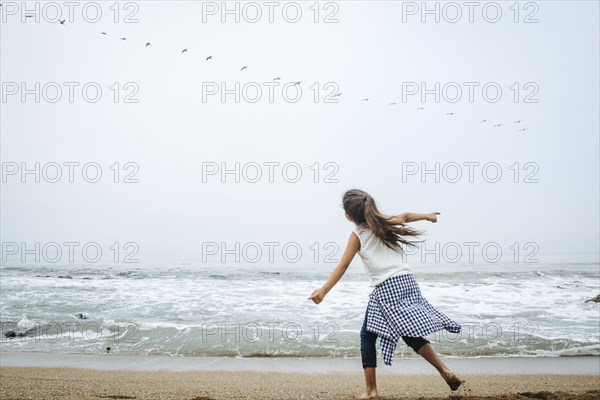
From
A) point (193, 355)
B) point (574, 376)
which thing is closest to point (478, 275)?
point (574, 376)

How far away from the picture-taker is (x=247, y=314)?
9.77m

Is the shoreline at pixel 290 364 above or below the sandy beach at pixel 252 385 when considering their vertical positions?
below

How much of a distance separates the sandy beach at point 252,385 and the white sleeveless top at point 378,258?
1.17 meters

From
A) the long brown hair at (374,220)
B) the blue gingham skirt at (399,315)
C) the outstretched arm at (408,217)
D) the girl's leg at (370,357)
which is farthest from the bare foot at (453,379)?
the outstretched arm at (408,217)

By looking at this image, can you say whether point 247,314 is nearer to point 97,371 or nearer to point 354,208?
point 97,371

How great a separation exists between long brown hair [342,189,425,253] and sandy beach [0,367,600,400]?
1.36 metres

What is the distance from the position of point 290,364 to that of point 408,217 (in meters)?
3.76

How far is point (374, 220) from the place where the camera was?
12.0 ft

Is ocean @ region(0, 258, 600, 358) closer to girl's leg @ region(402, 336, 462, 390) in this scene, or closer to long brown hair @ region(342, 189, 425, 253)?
girl's leg @ region(402, 336, 462, 390)

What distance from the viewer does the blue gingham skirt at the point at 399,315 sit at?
347 cm

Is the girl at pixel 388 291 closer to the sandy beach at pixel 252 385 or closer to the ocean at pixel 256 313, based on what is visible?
the sandy beach at pixel 252 385

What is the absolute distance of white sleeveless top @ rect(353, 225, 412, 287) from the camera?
3645mm

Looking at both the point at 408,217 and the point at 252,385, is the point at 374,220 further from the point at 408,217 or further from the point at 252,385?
the point at 252,385

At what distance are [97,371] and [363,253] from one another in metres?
4.17
